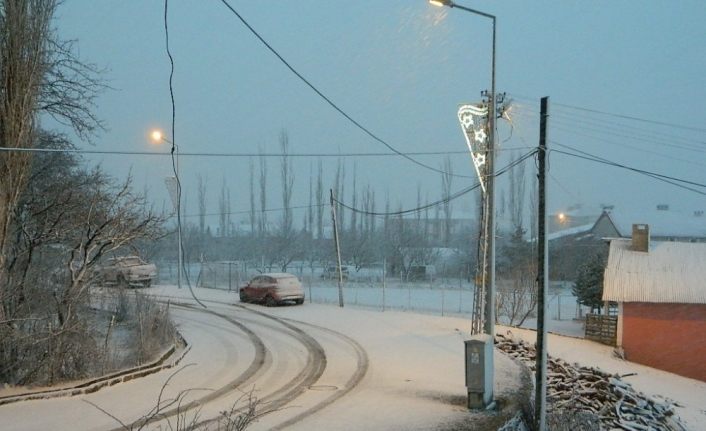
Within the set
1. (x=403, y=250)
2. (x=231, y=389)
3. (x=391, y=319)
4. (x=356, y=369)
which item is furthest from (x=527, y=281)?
(x=403, y=250)

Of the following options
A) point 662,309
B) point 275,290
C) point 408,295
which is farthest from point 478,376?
point 408,295

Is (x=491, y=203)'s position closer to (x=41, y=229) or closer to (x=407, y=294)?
(x=41, y=229)

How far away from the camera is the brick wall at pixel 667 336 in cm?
2280

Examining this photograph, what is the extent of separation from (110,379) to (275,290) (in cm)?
1422

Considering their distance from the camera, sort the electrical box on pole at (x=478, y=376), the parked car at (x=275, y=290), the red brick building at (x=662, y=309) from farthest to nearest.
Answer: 1. the parked car at (x=275, y=290)
2. the red brick building at (x=662, y=309)
3. the electrical box on pole at (x=478, y=376)

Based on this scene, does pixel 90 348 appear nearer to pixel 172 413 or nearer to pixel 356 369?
pixel 172 413

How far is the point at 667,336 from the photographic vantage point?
23.5 metres

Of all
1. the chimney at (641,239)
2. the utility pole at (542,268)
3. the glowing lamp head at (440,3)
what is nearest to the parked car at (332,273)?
the chimney at (641,239)

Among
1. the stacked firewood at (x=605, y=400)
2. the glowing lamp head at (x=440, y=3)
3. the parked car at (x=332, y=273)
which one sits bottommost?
the stacked firewood at (x=605, y=400)

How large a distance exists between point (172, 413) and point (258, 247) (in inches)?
2350

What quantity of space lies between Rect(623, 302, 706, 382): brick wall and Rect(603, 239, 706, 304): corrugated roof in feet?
1.57

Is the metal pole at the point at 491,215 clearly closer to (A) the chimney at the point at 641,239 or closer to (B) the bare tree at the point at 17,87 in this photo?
(B) the bare tree at the point at 17,87

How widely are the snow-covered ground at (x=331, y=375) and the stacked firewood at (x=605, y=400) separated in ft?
3.80

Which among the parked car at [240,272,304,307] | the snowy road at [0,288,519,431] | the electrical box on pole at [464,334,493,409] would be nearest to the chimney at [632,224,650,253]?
the snowy road at [0,288,519,431]
